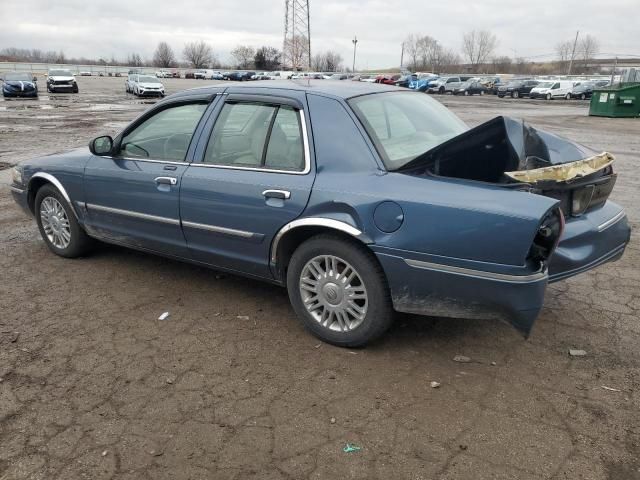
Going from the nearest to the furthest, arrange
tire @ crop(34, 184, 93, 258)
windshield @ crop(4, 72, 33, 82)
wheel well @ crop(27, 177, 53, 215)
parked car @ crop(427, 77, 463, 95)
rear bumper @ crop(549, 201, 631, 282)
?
rear bumper @ crop(549, 201, 631, 282) < tire @ crop(34, 184, 93, 258) < wheel well @ crop(27, 177, 53, 215) < windshield @ crop(4, 72, 33, 82) < parked car @ crop(427, 77, 463, 95)

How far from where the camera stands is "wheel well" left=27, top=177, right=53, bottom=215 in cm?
526

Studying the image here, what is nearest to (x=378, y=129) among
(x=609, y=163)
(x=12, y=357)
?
(x=609, y=163)

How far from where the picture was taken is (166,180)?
416 cm

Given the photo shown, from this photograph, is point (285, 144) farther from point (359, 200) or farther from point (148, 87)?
point (148, 87)

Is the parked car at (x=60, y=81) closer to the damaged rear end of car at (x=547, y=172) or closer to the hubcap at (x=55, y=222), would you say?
the hubcap at (x=55, y=222)

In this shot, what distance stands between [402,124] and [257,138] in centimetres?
102

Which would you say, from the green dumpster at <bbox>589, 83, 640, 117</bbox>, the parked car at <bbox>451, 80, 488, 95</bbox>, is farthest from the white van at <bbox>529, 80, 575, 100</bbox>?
the green dumpster at <bbox>589, 83, 640, 117</bbox>

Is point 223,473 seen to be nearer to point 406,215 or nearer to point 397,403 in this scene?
point 397,403

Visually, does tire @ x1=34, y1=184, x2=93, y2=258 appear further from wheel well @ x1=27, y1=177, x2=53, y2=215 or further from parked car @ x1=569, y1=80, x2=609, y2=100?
parked car @ x1=569, y1=80, x2=609, y2=100

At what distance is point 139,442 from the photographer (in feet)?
8.85

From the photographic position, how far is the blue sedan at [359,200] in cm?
298

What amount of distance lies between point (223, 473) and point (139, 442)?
493 millimetres

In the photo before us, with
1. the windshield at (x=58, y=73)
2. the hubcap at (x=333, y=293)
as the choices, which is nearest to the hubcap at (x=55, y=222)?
the hubcap at (x=333, y=293)

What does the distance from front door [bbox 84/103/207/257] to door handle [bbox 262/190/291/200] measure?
0.84 metres
